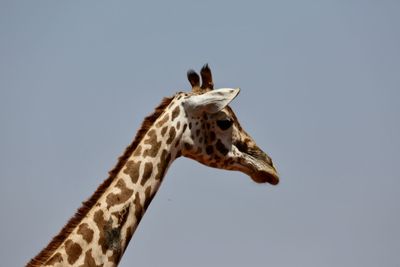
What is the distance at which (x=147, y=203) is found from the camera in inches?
371

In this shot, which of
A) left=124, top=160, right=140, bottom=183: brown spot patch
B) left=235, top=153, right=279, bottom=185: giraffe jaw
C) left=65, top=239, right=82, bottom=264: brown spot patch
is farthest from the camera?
left=235, top=153, right=279, bottom=185: giraffe jaw

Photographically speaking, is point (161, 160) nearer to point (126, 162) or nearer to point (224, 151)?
point (126, 162)

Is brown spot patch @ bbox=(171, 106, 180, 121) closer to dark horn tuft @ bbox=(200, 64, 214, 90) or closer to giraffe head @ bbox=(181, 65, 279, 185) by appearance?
giraffe head @ bbox=(181, 65, 279, 185)

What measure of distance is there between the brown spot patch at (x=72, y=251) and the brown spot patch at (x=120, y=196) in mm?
609

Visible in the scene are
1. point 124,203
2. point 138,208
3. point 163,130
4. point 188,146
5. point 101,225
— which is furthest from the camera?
Answer: point 188,146

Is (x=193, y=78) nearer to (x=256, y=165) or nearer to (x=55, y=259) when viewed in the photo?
(x=256, y=165)

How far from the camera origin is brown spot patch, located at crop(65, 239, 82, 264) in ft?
27.6

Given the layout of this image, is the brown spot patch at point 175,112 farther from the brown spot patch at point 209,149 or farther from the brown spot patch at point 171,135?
the brown spot patch at point 209,149

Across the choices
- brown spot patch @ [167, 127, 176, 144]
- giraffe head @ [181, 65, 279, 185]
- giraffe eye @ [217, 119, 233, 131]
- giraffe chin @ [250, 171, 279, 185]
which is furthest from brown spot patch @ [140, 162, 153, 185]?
giraffe chin @ [250, 171, 279, 185]

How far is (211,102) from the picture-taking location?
1012 cm

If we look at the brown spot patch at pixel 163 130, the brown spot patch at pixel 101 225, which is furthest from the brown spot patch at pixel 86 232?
the brown spot patch at pixel 163 130

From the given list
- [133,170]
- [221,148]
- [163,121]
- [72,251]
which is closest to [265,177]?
[221,148]

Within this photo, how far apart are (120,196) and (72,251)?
0.89 metres

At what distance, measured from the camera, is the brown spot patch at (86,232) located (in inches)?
338
